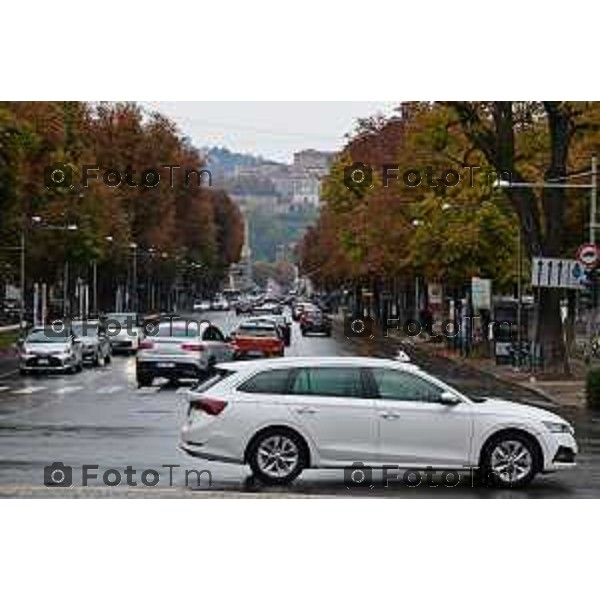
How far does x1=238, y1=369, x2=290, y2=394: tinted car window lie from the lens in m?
17.1

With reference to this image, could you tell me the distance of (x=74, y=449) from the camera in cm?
2102

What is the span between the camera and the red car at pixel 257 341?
4509cm

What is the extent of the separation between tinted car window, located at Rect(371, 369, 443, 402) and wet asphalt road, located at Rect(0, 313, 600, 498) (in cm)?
105

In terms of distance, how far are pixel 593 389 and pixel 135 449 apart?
14499mm

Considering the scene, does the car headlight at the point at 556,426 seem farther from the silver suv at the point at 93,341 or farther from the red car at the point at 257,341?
the silver suv at the point at 93,341

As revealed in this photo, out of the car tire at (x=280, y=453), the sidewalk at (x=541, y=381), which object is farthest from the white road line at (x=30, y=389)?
the car tire at (x=280, y=453)

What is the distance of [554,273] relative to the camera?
141ft

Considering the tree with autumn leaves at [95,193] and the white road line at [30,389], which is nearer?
the white road line at [30,389]

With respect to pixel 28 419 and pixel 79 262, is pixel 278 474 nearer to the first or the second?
pixel 28 419

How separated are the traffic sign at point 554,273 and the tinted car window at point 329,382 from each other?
26041 millimetres

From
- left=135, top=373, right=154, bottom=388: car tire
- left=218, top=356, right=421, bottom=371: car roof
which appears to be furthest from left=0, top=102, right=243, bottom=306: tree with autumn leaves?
left=218, top=356, right=421, bottom=371: car roof

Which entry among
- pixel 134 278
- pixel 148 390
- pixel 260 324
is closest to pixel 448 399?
pixel 148 390

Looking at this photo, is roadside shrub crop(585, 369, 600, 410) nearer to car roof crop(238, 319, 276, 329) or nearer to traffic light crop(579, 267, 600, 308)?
traffic light crop(579, 267, 600, 308)

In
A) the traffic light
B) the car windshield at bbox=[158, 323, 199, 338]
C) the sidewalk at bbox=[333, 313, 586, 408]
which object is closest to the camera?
the sidewalk at bbox=[333, 313, 586, 408]
